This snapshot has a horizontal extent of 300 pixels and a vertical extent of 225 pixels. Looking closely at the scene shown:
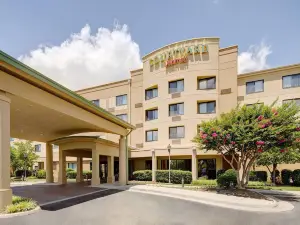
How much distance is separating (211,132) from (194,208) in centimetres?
623

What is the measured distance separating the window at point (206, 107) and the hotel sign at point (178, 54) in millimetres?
5903

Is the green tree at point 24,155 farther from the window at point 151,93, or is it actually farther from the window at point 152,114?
the window at point 151,93

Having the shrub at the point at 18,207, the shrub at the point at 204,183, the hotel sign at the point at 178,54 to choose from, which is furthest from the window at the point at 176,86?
the shrub at the point at 18,207

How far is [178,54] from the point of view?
3120 cm

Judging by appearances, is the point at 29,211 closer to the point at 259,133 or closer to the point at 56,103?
the point at 56,103

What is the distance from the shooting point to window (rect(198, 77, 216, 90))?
98.4 feet

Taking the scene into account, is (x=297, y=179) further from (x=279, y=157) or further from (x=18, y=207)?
(x=18, y=207)

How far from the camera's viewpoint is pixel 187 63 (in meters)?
30.7

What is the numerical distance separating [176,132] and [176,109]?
116 inches

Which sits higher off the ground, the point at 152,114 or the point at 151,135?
the point at 152,114

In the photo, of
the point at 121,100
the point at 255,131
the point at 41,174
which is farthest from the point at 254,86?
the point at 41,174

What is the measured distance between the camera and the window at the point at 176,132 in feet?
100

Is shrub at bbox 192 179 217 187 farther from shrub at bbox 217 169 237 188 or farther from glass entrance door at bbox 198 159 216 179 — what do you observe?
→ shrub at bbox 217 169 237 188

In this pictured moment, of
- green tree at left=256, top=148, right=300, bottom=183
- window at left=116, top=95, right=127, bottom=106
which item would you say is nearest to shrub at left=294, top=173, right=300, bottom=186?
green tree at left=256, top=148, right=300, bottom=183
